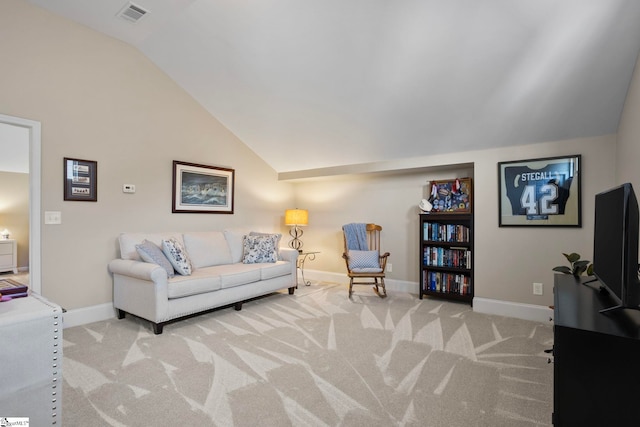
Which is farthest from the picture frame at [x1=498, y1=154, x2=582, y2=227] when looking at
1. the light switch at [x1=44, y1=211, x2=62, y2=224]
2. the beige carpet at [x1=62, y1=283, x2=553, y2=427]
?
the light switch at [x1=44, y1=211, x2=62, y2=224]

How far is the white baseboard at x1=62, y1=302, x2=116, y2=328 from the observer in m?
3.23

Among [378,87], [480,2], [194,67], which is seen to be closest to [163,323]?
[194,67]

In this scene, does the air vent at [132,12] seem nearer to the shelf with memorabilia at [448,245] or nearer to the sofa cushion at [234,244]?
the sofa cushion at [234,244]

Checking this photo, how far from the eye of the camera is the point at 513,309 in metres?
3.56

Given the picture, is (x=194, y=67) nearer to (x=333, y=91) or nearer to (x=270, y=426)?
(x=333, y=91)

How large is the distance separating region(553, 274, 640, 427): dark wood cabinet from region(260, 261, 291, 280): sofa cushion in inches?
131

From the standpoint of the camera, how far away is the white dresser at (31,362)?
3.74ft

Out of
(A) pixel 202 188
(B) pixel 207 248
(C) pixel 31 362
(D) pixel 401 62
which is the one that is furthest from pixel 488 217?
(C) pixel 31 362

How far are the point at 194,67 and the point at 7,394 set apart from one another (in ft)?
12.0

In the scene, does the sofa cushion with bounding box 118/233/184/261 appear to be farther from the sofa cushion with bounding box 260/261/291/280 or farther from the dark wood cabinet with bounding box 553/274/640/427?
the dark wood cabinet with bounding box 553/274/640/427

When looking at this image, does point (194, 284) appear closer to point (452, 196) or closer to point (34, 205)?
point (34, 205)

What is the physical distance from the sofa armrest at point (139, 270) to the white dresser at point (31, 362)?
5.65ft

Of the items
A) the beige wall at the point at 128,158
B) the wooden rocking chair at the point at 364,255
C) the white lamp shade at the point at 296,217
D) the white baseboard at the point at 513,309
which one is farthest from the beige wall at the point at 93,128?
the white baseboard at the point at 513,309

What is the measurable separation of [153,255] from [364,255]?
2.76 m
